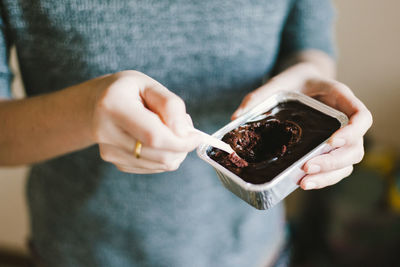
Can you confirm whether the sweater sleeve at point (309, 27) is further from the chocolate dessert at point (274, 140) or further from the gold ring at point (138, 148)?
the gold ring at point (138, 148)

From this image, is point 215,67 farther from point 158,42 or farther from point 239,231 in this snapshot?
point 239,231

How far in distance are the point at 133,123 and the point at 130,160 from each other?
85 millimetres

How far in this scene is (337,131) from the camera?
572 millimetres

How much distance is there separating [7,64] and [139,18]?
30 centimetres

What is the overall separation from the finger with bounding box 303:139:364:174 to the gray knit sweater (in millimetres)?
325

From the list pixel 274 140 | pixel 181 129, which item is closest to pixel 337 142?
pixel 274 140

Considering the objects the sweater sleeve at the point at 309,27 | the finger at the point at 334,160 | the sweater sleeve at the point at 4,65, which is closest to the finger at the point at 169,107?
the finger at the point at 334,160

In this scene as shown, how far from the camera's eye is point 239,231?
91 cm

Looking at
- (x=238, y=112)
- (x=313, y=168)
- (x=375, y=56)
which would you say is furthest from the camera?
(x=375, y=56)

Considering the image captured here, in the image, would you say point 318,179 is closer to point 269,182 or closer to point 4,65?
point 269,182

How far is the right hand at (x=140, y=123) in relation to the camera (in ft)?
1.49

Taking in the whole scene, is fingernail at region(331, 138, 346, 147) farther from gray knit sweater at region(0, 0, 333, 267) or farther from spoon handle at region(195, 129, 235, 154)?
gray knit sweater at region(0, 0, 333, 267)

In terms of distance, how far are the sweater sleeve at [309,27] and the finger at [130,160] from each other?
58cm

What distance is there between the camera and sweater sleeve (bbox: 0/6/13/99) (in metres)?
0.65
